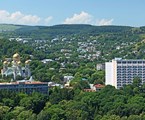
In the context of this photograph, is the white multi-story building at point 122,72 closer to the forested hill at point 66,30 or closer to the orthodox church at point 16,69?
the orthodox church at point 16,69

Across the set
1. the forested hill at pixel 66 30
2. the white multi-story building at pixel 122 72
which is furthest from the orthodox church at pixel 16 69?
the forested hill at pixel 66 30

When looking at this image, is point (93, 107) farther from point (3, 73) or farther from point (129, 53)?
point (129, 53)

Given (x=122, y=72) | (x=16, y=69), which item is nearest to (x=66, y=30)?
(x=122, y=72)

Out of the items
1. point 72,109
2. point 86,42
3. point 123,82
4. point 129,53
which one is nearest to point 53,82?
point 123,82

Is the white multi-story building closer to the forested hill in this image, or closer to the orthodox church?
the orthodox church

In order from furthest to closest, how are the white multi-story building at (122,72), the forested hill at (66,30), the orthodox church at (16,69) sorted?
the forested hill at (66,30) < the white multi-story building at (122,72) < the orthodox church at (16,69)

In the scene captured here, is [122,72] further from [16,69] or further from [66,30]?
[66,30]

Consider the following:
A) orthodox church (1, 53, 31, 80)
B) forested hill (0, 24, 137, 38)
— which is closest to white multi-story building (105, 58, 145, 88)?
orthodox church (1, 53, 31, 80)
